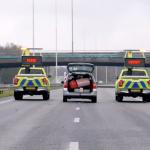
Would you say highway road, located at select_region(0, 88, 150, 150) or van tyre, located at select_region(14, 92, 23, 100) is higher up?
highway road, located at select_region(0, 88, 150, 150)

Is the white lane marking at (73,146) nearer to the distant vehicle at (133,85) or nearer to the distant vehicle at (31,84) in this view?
the distant vehicle at (133,85)

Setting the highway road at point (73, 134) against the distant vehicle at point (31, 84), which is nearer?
the highway road at point (73, 134)

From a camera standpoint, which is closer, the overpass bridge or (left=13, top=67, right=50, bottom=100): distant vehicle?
(left=13, top=67, right=50, bottom=100): distant vehicle

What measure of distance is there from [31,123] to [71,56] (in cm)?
8536

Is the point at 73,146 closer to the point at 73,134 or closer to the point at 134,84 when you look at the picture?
the point at 73,134

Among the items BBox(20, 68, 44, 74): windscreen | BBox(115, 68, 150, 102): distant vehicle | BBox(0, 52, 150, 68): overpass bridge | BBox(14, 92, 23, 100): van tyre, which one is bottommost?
BBox(14, 92, 23, 100): van tyre

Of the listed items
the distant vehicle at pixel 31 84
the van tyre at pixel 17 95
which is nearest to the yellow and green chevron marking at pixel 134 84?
the distant vehicle at pixel 31 84

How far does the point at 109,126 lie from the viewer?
17906 millimetres

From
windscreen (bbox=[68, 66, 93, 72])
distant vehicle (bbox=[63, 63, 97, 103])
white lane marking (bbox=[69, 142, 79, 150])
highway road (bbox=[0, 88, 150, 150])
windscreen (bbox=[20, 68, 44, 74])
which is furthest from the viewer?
windscreen (bbox=[20, 68, 44, 74])

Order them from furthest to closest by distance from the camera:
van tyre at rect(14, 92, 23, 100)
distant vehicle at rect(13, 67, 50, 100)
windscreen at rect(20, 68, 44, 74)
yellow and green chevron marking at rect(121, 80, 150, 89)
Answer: windscreen at rect(20, 68, 44, 74) → van tyre at rect(14, 92, 23, 100) → distant vehicle at rect(13, 67, 50, 100) → yellow and green chevron marking at rect(121, 80, 150, 89)

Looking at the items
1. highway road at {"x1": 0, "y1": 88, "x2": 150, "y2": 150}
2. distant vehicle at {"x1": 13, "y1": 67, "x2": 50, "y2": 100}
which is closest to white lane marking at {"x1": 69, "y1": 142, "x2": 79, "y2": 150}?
highway road at {"x1": 0, "y1": 88, "x2": 150, "y2": 150}

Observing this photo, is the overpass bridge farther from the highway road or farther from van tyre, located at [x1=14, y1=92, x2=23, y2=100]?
the highway road

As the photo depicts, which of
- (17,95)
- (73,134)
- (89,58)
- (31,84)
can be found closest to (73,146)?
(73,134)

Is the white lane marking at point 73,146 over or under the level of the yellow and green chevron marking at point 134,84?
under
